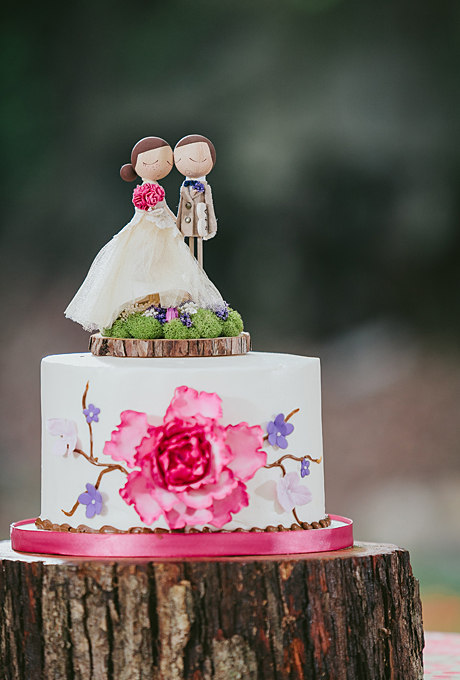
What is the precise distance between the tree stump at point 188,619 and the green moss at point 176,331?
2.08 feet

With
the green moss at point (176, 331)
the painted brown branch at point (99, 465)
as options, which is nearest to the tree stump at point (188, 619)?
the painted brown branch at point (99, 465)

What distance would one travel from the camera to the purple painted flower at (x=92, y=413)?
Result: 2717 mm

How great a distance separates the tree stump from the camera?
2568mm

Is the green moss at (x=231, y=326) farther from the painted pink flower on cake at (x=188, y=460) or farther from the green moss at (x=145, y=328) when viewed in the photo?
the painted pink flower on cake at (x=188, y=460)

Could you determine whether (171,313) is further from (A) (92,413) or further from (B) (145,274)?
(A) (92,413)

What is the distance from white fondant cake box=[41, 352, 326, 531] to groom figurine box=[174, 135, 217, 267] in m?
0.42

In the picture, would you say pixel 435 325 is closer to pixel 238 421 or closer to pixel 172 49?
pixel 172 49

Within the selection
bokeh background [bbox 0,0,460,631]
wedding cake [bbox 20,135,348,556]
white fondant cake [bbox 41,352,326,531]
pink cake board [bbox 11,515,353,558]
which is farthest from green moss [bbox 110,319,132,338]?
bokeh background [bbox 0,0,460,631]

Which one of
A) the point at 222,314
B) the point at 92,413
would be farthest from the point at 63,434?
the point at 222,314

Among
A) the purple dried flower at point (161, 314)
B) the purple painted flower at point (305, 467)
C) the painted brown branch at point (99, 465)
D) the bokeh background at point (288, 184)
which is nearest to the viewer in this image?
the painted brown branch at point (99, 465)

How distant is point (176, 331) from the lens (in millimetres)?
2857

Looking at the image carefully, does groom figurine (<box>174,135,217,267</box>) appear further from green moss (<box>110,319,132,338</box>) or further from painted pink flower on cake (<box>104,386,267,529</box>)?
painted pink flower on cake (<box>104,386,267,529</box>)

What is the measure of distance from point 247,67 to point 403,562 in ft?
10.4

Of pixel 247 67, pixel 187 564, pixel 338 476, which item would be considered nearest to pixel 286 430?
pixel 187 564
